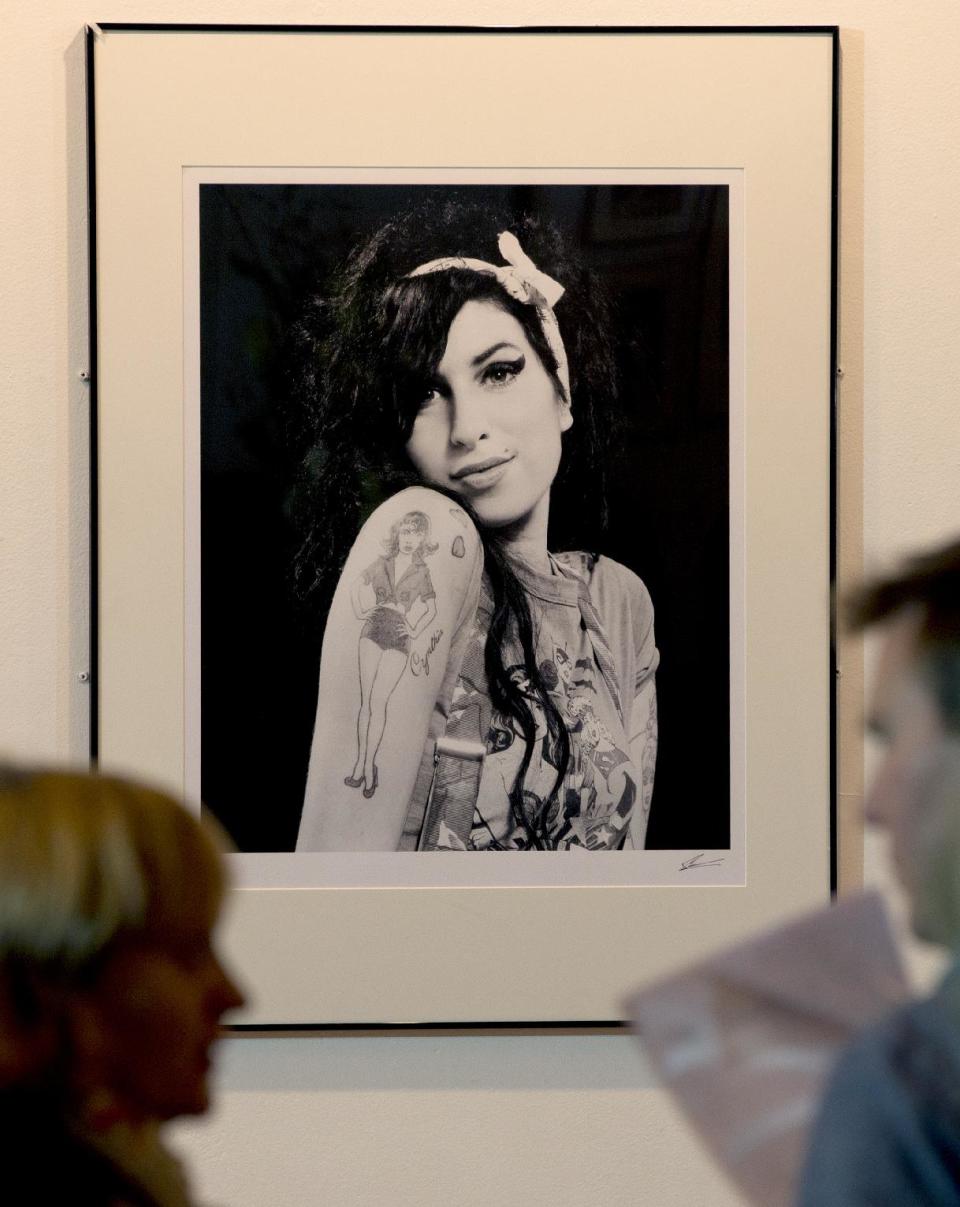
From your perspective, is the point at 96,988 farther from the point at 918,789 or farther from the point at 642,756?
the point at 642,756

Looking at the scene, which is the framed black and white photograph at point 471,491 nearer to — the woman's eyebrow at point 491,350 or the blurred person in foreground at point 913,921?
the woman's eyebrow at point 491,350

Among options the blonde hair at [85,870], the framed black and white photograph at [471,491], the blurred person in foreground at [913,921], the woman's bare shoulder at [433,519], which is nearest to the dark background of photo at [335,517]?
the framed black and white photograph at [471,491]

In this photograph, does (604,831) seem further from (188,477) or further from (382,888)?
(188,477)

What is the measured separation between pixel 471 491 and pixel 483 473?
1.0 inches

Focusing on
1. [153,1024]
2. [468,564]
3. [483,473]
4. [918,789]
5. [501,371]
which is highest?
[501,371]

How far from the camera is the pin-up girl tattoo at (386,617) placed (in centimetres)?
158

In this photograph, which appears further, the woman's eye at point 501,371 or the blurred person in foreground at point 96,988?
the woman's eye at point 501,371

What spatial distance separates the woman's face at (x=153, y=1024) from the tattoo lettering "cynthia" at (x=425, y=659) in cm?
78

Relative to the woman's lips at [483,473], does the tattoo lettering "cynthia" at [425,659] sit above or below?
below

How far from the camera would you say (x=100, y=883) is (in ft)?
2.51

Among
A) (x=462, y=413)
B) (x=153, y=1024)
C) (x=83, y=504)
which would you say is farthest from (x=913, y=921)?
(x=83, y=504)

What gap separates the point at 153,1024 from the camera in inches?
30.8

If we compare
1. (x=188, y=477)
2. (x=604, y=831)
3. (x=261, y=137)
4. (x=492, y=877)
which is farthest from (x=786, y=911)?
(x=261, y=137)

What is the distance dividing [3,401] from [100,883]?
3.28 feet
